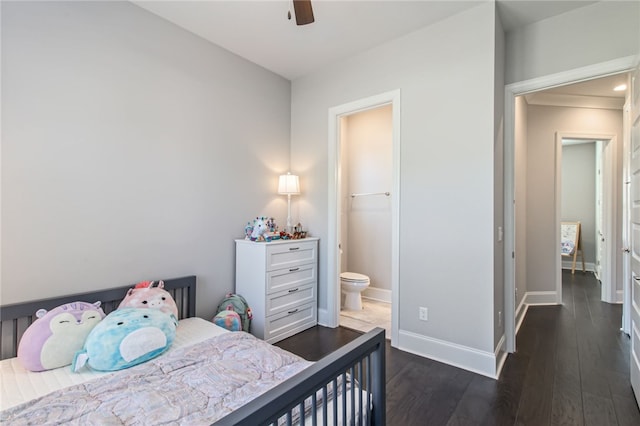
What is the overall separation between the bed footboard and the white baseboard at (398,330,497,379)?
135cm

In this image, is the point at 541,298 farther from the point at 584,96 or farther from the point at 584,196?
the point at 584,196

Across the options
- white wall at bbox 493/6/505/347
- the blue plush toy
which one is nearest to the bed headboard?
the blue plush toy

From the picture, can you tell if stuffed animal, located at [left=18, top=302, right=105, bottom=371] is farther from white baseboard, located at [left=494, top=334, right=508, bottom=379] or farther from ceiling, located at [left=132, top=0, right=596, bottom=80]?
white baseboard, located at [left=494, top=334, right=508, bottom=379]

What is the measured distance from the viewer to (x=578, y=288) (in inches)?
187

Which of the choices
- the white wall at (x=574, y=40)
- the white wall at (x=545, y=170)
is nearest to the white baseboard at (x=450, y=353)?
the white wall at (x=574, y=40)

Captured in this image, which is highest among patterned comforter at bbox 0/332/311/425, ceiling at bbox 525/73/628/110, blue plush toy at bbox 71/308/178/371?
ceiling at bbox 525/73/628/110

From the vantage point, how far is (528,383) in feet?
6.90

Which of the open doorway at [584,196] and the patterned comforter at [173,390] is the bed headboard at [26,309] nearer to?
the patterned comforter at [173,390]

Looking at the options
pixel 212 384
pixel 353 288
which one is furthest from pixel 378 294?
pixel 212 384

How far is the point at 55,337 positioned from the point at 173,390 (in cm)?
84

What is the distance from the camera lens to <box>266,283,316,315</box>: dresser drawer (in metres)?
2.77

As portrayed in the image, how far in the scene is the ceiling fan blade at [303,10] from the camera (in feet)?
5.77

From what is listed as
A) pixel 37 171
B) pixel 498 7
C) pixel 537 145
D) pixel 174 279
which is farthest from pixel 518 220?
pixel 37 171

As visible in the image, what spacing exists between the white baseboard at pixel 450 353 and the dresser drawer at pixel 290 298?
0.98 metres
